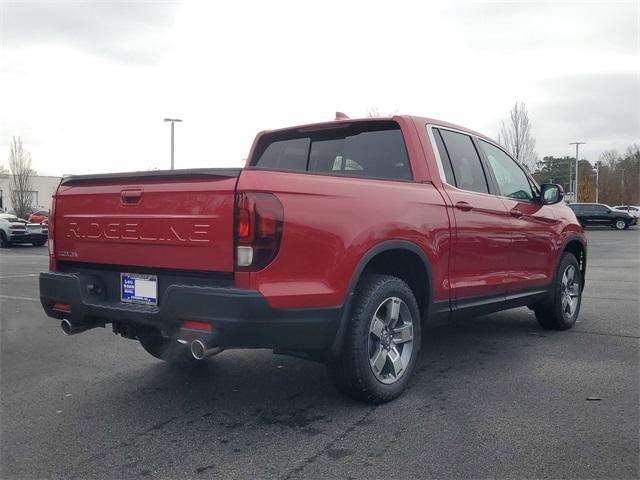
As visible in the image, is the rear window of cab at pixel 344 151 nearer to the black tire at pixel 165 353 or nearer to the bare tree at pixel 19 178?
the black tire at pixel 165 353

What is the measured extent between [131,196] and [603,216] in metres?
38.5

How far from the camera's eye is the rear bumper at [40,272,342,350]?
10.4 ft

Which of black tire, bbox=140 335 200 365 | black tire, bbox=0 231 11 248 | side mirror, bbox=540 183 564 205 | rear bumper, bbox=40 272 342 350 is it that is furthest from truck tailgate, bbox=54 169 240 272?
black tire, bbox=0 231 11 248

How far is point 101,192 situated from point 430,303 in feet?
7.63

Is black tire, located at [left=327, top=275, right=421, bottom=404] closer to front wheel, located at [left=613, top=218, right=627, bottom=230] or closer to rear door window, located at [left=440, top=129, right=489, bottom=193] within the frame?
rear door window, located at [left=440, top=129, right=489, bottom=193]

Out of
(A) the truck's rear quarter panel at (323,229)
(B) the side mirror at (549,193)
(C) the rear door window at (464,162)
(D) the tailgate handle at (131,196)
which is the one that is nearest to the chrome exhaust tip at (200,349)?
(A) the truck's rear quarter panel at (323,229)

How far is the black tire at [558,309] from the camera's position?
6.01 m

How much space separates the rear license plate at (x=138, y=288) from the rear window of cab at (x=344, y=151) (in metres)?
1.24

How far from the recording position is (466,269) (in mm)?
4621

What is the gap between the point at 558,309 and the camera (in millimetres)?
6031

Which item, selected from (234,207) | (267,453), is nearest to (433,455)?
(267,453)

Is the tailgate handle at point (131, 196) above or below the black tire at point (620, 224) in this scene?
above

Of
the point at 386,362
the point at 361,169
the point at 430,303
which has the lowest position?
the point at 386,362

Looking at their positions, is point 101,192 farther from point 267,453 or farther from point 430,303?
point 430,303
